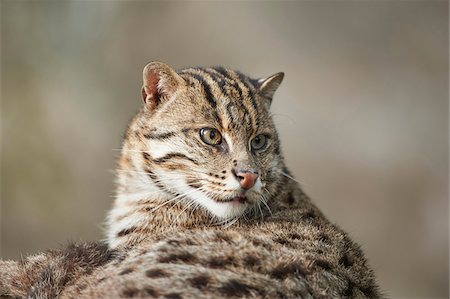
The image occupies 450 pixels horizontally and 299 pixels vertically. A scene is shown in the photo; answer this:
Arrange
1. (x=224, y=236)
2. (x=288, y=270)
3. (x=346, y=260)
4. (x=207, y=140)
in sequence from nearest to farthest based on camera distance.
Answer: (x=288, y=270) < (x=224, y=236) < (x=346, y=260) < (x=207, y=140)

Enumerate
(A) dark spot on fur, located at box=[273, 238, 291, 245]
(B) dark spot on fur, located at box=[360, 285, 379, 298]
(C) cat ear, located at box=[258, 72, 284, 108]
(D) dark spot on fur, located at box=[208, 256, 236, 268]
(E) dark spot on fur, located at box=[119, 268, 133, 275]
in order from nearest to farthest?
(D) dark spot on fur, located at box=[208, 256, 236, 268]
(E) dark spot on fur, located at box=[119, 268, 133, 275]
(A) dark spot on fur, located at box=[273, 238, 291, 245]
(B) dark spot on fur, located at box=[360, 285, 379, 298]
(C) cat ear, located at box=[258, 72, 284, 108]

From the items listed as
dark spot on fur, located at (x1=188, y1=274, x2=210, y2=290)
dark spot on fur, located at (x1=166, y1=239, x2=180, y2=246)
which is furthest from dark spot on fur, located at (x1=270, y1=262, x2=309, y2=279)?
dark spot on fur, located at (x1=166, y1=239, x2=180, y2=246)

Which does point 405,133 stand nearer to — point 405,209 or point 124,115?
point 405,209

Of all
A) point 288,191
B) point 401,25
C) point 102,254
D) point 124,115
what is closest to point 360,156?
point 401,25

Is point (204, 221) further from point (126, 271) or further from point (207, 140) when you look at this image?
point (126, 271)

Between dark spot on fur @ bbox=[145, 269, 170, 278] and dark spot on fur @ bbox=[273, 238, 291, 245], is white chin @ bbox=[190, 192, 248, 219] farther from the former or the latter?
dark spot on fur @ bbox=[145, 269, 170, 278]

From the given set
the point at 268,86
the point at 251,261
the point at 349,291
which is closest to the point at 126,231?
the point at 251,261
